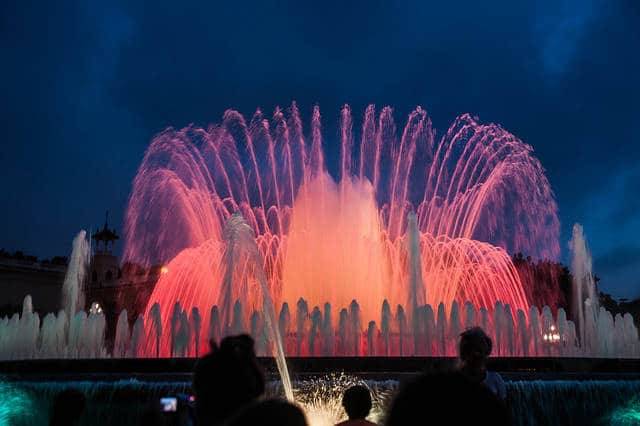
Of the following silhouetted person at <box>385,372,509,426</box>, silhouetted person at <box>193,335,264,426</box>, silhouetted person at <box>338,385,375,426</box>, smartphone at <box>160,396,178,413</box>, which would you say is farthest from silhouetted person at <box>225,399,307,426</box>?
silhouetted person at <box>338,385,375,426</box>

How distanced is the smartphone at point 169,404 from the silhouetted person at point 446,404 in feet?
9.88

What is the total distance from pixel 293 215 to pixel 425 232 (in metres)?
6.22

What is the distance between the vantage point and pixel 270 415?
70.9 inches

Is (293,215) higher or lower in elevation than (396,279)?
higher

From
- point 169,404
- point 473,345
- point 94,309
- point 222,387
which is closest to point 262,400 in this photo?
point 222,387

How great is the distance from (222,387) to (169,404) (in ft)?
6.70

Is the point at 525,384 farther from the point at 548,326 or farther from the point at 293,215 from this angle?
the point at 293,215

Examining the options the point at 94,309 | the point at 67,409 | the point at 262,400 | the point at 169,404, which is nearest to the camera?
the point at 262,400

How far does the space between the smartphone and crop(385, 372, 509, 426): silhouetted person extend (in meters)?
3.01

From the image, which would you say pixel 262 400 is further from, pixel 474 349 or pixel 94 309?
pixel 94 309

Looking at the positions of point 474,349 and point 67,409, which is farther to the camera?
point 474,349

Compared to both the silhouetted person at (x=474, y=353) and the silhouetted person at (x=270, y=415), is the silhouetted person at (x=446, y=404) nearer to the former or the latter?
the silhouetted person at (x=270, y=415)

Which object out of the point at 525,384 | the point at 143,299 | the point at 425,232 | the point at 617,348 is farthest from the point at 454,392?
the point at 143,299

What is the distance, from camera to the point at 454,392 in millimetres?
1726
